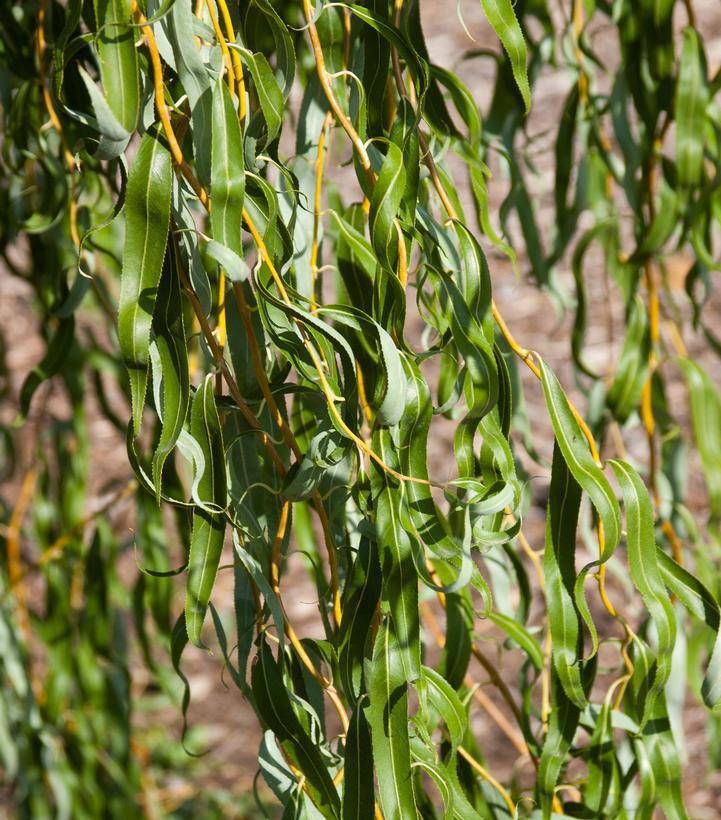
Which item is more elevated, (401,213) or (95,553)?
(401,213)

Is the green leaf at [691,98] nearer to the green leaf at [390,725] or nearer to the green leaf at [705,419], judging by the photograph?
the green leaf at [705,419]

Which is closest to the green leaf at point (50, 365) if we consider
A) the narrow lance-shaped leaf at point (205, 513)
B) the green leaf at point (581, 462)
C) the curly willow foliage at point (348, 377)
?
the curly willow foliage at point (348, 377)

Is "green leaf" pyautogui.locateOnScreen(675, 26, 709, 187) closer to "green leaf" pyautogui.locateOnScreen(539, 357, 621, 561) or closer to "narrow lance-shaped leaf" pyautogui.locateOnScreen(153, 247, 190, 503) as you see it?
"green leaf" pyautogui.locateOnScreen(539, 357, 621, 561)

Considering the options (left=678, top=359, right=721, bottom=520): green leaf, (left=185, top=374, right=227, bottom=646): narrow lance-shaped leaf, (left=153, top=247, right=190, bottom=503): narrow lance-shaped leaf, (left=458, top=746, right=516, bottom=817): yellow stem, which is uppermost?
(left=153, top=247, right=190, bottom=503): narrow lance-shaped leaf

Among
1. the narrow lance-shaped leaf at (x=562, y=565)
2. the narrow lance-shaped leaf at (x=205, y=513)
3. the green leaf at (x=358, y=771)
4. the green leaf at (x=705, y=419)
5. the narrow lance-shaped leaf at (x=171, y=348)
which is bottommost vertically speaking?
the green leaf at (x=705, y=419)

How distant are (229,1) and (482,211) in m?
0.21

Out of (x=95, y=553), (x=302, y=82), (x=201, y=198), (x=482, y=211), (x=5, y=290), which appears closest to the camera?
(x=201, y=198)

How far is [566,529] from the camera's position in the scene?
64cm

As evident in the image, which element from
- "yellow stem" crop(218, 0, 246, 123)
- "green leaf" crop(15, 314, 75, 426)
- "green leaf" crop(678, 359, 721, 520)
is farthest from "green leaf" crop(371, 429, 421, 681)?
"green leaf" crop(678, 359, 721, 520)

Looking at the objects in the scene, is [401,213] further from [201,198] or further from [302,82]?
[302,82]

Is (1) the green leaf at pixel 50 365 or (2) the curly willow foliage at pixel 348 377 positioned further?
(1) the green leaf at pixel 50 365

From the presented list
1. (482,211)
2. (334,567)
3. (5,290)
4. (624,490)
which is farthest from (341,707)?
(5,290)

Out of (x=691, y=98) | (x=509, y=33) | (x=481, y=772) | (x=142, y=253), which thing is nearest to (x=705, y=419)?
(x=691, y=98)

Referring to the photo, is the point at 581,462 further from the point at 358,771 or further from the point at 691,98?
the point at 691,98
